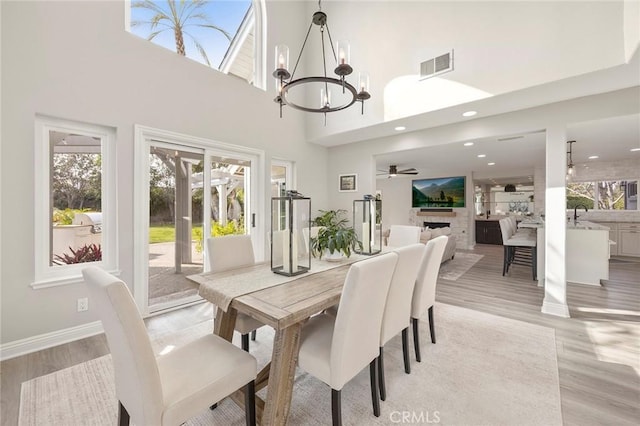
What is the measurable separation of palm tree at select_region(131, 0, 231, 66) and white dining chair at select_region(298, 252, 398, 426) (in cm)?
375

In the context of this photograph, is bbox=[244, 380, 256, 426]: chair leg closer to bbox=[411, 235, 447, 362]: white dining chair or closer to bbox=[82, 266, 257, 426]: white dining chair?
bbox=[82, 266, 257, 426]: white dining chair

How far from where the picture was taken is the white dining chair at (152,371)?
40.6 inches

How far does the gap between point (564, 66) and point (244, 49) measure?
4133 millimetres

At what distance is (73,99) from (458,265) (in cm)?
659

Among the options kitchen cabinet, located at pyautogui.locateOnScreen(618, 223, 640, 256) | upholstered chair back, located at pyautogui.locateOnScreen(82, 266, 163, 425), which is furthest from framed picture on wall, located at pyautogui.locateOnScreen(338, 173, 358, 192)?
kitchen cabinet, located at pyautogui.locateOnScreen(618, 223, 640, 256)

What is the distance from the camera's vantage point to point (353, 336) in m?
1.43

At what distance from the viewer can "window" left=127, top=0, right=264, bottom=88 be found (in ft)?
Answer: 10.7

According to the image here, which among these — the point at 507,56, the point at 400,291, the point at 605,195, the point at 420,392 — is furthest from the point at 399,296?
the point at 605,195

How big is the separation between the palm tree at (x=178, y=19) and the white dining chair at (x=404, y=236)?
138 inches

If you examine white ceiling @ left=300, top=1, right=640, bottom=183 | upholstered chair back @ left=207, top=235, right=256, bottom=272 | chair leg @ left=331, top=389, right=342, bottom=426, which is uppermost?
white ceiling @ left=300, top=1, right=640, bottom=183

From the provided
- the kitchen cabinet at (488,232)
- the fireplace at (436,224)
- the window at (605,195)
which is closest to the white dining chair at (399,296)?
the fireplace at (436,224)

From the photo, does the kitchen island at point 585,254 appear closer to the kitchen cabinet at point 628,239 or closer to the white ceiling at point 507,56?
the white ceiling at point 507,56

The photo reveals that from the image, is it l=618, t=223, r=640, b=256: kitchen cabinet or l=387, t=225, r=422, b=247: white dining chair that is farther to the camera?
l=618, t=223, r=640, b=256: kitchen cabinet

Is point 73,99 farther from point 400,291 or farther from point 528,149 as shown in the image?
point 528,149
